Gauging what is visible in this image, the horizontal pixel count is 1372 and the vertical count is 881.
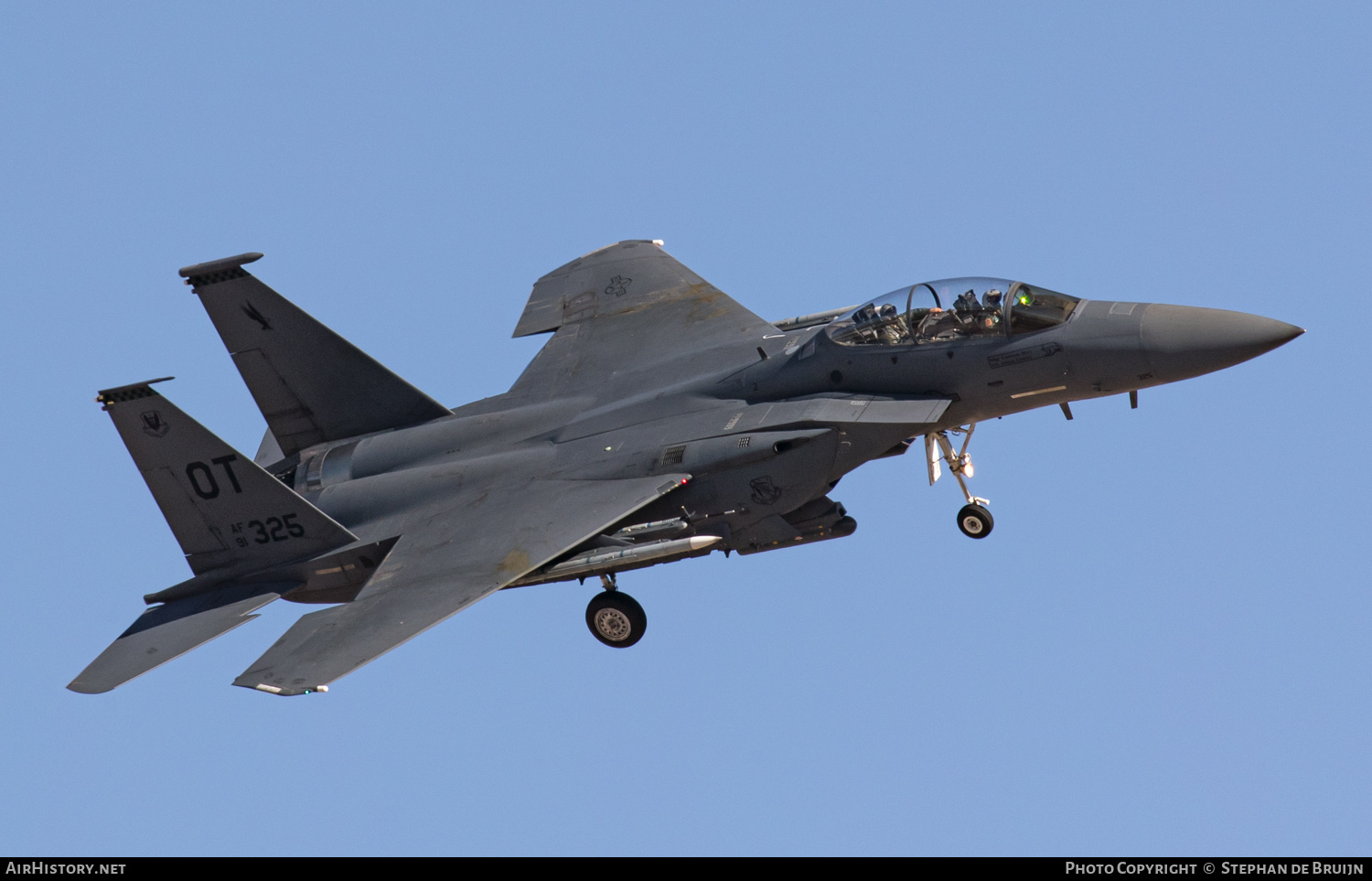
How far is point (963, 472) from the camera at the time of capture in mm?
21031

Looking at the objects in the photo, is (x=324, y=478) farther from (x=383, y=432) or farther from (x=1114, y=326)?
(x=1114, y=326)

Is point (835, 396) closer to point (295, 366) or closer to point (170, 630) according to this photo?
point (295, 366)

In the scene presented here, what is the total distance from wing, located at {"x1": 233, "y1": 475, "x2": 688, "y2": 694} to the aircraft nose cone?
213 inches

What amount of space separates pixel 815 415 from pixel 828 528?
4.65 feet

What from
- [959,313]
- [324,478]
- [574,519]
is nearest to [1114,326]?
[959,313]

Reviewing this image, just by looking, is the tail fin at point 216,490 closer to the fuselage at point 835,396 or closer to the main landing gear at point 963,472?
the fuselage at point 835,396

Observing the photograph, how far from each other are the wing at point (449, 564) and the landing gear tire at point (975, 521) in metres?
3.37

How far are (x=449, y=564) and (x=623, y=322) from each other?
20.0ft

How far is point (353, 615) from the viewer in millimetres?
19109

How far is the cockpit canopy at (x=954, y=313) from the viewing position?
20.2 metres

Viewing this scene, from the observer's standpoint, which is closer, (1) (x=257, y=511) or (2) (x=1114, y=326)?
(2) (x=1114, y=326)

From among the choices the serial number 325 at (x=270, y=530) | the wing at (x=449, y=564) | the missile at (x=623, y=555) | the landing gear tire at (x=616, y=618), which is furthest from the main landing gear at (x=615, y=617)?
the serial number 325 at (x=270, y=530)

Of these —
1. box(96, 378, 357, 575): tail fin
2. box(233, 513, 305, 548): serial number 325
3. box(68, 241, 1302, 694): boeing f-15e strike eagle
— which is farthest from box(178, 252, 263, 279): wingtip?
box(233, 513, 305, 548): serial number 325

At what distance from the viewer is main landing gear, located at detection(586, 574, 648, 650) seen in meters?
20.4
